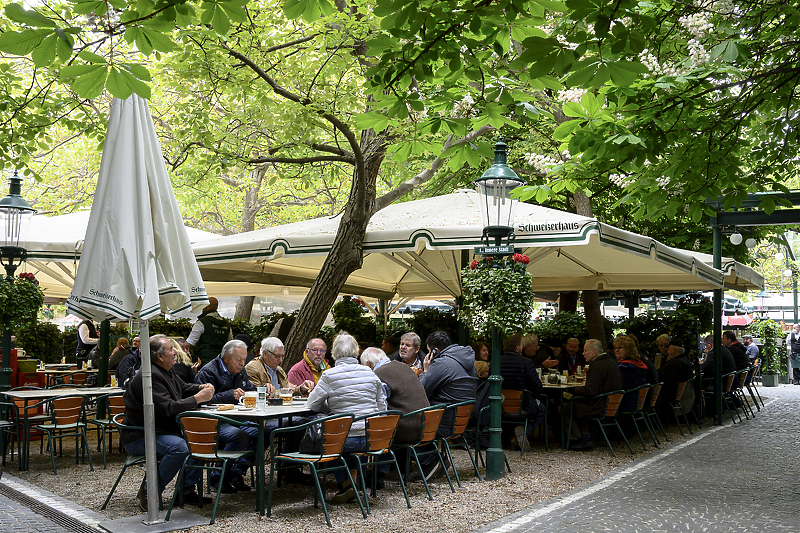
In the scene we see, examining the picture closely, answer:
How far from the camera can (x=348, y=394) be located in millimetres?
6066

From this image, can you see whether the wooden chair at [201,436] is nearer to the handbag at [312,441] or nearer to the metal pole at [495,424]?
the handbag at [312,441]

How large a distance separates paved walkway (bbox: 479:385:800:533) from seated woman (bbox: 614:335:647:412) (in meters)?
0.65

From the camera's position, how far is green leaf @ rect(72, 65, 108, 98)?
3.31m

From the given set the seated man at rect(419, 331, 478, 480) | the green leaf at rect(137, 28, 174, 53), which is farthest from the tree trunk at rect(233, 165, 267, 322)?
the green leaf at rect(137, 28, 174, 53)

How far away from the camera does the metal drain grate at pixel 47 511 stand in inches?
213

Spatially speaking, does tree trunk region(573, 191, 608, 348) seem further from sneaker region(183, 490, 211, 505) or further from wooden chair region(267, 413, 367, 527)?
sneaker region(183, 490, 211, 505)

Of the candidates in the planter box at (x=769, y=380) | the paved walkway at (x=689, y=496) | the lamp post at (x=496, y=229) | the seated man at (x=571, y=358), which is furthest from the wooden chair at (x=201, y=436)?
the planter box at (x=769, y=380)

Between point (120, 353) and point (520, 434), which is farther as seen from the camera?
point (120, 353)

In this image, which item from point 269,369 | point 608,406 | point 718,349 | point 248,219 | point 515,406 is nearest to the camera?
point 269,369

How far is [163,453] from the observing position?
5.88 metres

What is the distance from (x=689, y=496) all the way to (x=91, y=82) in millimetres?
6204

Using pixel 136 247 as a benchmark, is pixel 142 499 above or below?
below

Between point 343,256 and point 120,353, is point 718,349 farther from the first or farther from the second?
point 120,353

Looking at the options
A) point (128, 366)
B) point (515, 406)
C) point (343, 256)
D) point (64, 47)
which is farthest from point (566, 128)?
point (128, 366)
